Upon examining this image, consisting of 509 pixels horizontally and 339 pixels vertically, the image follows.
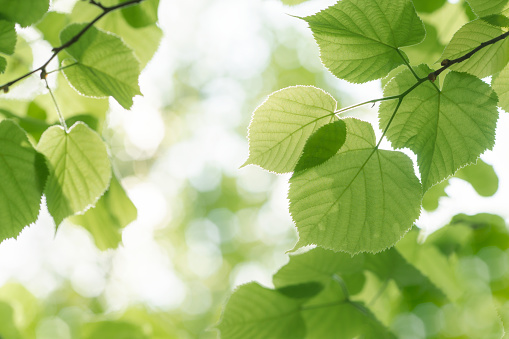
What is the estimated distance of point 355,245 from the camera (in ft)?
2.26

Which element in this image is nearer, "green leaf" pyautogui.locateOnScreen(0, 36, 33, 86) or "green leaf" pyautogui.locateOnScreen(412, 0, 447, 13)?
"green leaf" pyautogui.locateOnScreen(412, 0, 447, 13)

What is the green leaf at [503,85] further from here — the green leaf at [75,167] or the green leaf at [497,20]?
the green leaf at [75,167]

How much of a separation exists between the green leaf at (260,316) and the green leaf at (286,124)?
0.39m

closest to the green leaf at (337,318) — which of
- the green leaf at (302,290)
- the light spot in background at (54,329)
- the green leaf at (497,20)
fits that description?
the green leaf at (302,290)

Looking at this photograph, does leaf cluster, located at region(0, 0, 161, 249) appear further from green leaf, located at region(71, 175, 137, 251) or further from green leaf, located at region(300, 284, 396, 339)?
green leaf, located at region(300, 284, 396, 339)

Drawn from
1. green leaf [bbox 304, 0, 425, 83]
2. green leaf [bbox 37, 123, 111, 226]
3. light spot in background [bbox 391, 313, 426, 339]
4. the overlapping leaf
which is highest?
the overlapping leaf

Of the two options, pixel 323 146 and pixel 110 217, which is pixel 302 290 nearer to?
pixel 323 146

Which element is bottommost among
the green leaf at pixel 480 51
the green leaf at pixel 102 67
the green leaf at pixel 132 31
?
the green leaf at pixel 480 51

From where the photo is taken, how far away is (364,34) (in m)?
0.69

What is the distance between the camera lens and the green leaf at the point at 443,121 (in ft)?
2.15

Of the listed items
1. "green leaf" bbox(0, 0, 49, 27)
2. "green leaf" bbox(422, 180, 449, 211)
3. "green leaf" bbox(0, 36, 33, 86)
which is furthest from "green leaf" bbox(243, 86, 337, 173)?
"green leaf" bbox(0, 36, 33, 86)

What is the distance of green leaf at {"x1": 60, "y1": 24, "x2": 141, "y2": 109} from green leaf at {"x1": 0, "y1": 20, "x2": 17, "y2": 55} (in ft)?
0.31

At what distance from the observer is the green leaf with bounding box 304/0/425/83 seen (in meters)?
0.67

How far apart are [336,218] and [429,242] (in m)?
0.60
